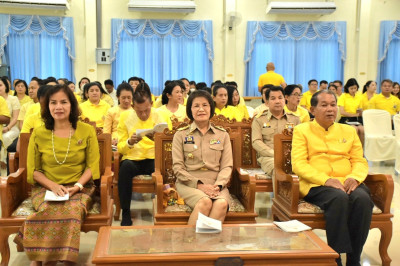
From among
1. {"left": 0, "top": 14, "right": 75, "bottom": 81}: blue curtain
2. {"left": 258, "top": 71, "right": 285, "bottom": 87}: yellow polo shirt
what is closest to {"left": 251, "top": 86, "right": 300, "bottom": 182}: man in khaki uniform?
{"left": 258, "top": 71, "right": 285, "bottom": 87}: yellow polo shirt

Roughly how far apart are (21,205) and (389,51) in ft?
33.8

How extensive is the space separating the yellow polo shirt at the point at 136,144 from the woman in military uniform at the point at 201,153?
80 centimetres

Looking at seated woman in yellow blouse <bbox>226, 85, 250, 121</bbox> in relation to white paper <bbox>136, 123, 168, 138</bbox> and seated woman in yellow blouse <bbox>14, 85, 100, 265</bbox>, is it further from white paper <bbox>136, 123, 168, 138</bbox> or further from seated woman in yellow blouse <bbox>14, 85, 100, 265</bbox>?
seated woman in yellow blouse <bbox>14, 85, 100, 265</bbox>

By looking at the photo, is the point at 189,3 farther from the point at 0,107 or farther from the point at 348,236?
the point at 348,236

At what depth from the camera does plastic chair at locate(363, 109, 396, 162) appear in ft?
20.3

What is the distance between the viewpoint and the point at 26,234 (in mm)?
2416

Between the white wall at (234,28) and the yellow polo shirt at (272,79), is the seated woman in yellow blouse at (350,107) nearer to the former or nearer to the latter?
the yellow polo shirt at (272,79)

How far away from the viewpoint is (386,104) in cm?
724

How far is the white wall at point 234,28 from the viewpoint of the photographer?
9984 mm

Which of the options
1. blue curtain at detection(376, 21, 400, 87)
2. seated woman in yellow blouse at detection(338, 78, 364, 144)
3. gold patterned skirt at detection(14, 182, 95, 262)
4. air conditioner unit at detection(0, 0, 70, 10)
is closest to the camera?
gold patterned skirt at detection(14, 182, 95, 262)

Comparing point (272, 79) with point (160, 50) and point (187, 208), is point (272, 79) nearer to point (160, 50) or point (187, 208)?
point (160, 50)

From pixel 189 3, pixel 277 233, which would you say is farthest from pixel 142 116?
pixel 189 3

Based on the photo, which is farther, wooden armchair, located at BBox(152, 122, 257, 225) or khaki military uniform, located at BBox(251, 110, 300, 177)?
khaki military uniform, located at BBox(251, 110, 300, 177)

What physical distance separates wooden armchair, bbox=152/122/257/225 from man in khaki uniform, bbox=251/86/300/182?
2.14 ft
